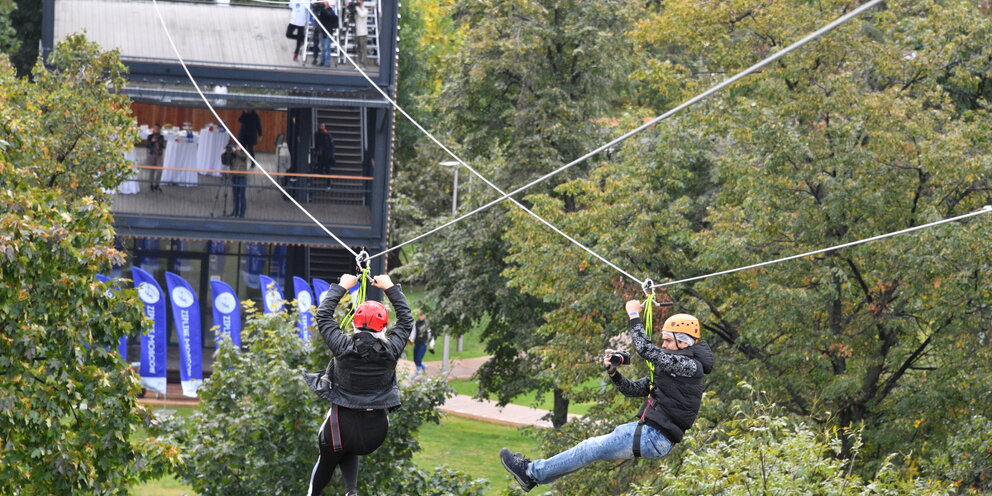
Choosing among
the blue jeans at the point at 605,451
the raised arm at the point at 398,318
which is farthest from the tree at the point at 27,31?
the blue jeans at the point at 605,451

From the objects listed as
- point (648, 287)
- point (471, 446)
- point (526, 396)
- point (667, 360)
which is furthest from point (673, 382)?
point (526, 396)

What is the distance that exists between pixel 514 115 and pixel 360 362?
19.9 meters

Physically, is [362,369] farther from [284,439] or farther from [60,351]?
[284,439]

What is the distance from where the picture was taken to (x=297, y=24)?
30812mm

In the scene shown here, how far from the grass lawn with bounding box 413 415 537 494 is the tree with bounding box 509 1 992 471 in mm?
11589

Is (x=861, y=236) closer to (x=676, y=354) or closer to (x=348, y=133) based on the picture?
(x=676, y=354)

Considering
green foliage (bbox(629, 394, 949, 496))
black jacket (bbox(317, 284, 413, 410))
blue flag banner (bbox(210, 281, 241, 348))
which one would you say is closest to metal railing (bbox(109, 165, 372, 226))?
blue flag banner (bbox(210, 281, 241, 348))

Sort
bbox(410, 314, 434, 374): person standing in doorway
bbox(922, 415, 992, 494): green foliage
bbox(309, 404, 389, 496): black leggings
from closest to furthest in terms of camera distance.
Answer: bbox(309, 404, 389, 496): black leggings
bbox(922, 415, 992, 494): green foliage
bbox(410, 314, 434, 374): person standing in doorway

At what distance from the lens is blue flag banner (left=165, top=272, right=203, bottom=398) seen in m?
31.3

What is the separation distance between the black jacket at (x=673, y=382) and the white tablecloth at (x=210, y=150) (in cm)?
2418

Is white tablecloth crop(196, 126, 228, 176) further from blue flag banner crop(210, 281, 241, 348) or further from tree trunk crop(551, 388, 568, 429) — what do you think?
tree trunk crop(551, 388, 568, 429)

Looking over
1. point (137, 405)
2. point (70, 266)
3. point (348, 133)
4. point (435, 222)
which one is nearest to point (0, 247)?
point (70, 266)

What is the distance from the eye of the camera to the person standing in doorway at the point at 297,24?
3061 cm

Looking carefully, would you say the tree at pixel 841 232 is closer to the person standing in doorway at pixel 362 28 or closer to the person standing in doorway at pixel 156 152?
the person standing in doorway at pixel 362 28
